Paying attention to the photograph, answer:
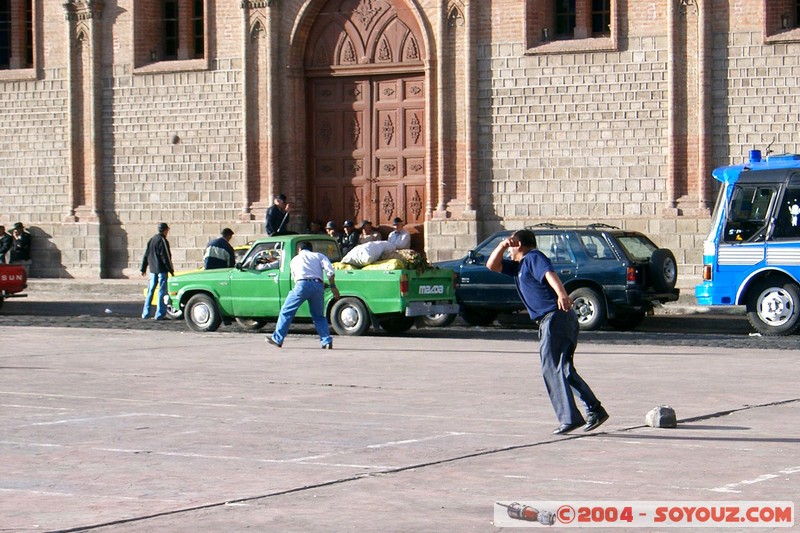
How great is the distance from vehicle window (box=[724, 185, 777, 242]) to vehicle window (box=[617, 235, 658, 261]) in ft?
5.26

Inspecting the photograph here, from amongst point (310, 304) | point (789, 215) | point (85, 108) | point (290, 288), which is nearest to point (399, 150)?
point (85, 108)

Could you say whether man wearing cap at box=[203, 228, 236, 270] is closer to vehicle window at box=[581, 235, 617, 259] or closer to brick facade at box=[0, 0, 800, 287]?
vehicle window at box=[581, 235, 617, 259]

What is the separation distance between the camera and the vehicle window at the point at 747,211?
22.0 m

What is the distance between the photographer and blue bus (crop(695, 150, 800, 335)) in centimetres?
2164

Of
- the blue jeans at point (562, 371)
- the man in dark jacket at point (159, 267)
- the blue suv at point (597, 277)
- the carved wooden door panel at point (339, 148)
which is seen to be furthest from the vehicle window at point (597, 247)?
the blue jeans at point (562, 371)

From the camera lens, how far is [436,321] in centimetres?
2403

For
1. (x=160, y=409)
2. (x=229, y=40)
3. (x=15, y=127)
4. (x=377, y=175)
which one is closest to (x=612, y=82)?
(x=377, y=175)

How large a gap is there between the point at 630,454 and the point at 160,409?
15.3ft

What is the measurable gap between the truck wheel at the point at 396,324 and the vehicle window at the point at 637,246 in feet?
11.5

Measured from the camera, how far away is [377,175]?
32344 millimetres

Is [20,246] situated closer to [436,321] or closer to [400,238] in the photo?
[400,238]

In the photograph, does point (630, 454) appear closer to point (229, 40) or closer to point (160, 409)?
point (160, 409)

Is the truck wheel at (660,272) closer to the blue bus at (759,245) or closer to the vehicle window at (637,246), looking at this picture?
the vehicle window at (637,246)

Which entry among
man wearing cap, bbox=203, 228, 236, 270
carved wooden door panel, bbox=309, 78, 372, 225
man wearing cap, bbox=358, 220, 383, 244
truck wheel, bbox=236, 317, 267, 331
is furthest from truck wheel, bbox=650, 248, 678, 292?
carved wooden door panel, bbox=309, 78, 372, 225
